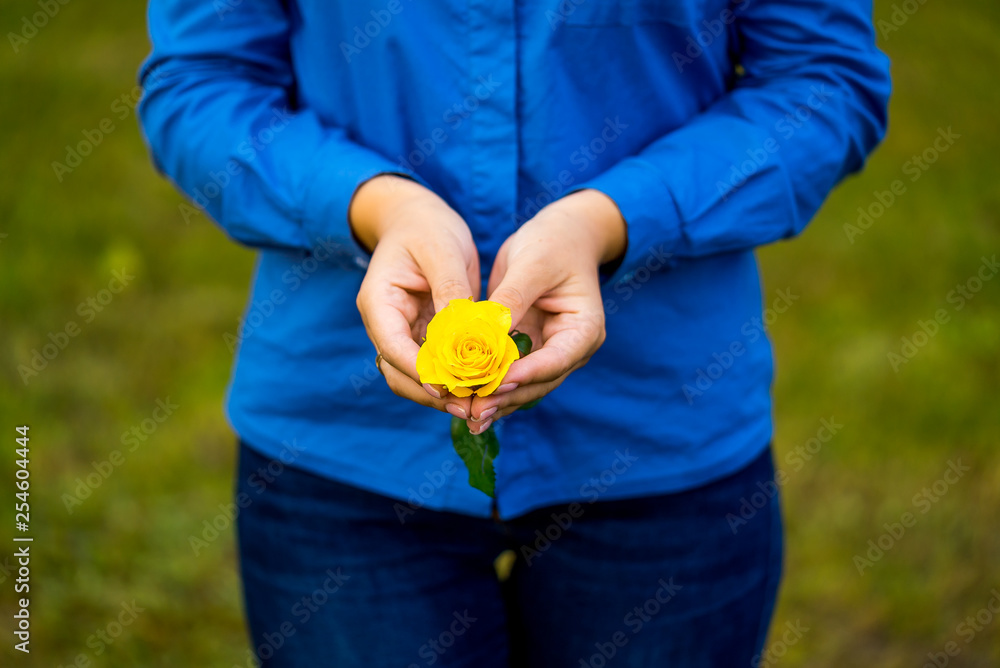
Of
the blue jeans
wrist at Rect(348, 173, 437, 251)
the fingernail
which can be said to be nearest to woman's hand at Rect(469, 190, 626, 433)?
the fingernail

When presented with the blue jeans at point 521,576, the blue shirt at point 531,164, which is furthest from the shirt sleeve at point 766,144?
the blue jeans at point 521,576

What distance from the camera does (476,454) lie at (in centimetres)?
108

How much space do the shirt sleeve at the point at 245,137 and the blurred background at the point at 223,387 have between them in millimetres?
1924

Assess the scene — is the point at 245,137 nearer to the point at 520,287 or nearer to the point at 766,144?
the point at 520,287

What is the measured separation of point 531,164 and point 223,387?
2842 mm

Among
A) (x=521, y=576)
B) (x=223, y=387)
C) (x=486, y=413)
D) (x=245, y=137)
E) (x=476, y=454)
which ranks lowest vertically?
(x=223, y=387)

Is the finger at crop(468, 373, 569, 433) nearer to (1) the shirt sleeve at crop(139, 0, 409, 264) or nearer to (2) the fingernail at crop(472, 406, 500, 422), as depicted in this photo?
(2) the fingernail at crop(472, 406, 500, 422)

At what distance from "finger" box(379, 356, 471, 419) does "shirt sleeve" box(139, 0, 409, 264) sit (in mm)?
221

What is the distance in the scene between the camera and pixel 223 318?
413 cm

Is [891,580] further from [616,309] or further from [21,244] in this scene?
[21,244]

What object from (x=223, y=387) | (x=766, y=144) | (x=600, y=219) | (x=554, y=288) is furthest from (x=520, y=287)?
(x=223, y=387)

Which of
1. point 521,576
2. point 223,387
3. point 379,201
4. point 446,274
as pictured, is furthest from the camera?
point 223,387

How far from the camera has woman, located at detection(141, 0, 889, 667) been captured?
117cm

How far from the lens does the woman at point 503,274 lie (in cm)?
117
